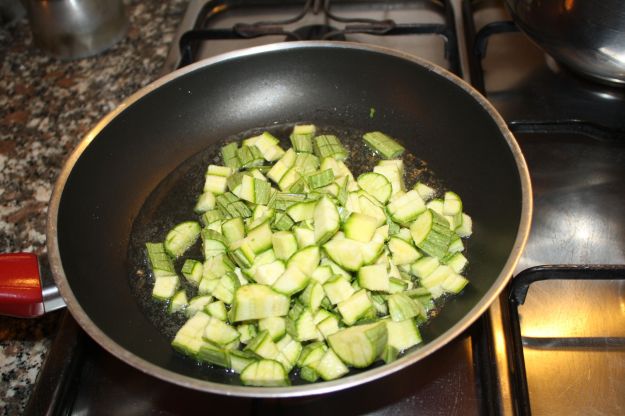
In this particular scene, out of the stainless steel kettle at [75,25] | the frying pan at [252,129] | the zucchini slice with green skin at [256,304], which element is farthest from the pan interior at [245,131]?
the stainless steel kettle at [75,25]

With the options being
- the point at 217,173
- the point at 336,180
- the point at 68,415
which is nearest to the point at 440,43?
the point at 336,180

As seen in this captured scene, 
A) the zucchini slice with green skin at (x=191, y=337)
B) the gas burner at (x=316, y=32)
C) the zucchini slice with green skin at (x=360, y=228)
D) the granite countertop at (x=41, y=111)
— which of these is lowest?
the zucchini slice with green skin at (x=191, y=337)

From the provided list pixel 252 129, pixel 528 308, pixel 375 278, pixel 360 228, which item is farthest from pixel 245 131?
pixel 528 308

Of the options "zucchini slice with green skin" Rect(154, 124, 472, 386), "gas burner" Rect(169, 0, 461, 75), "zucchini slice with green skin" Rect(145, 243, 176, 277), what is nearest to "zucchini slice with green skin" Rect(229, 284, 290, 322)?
"zucchini slice with green skin" Rect(154, 124, 472, 386)

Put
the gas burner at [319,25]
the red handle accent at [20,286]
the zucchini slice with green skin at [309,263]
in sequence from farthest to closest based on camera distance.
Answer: the gas burner at [319,25]
the zucchini slice with green skin at [309,263]
the red handle accent at [20,286]

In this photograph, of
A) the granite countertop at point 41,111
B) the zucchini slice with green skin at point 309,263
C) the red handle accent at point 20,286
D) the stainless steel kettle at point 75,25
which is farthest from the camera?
the stainless steel kettle at point 75,25

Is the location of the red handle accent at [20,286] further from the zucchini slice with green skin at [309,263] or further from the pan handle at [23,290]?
the zucchini slice with green skin at [309,263]

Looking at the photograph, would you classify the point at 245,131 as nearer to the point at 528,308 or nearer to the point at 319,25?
the point at 319,25

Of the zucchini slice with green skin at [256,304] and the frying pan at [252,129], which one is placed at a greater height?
the frying pan at [252,129]

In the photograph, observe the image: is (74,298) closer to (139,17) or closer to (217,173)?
(217,173)

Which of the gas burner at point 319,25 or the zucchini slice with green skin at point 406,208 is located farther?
the gas burner at point 319,25

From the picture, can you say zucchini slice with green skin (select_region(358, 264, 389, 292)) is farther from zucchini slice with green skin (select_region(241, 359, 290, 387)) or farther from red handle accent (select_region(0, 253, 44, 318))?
red handle accent (select_region(0, 253, 44, 318))
